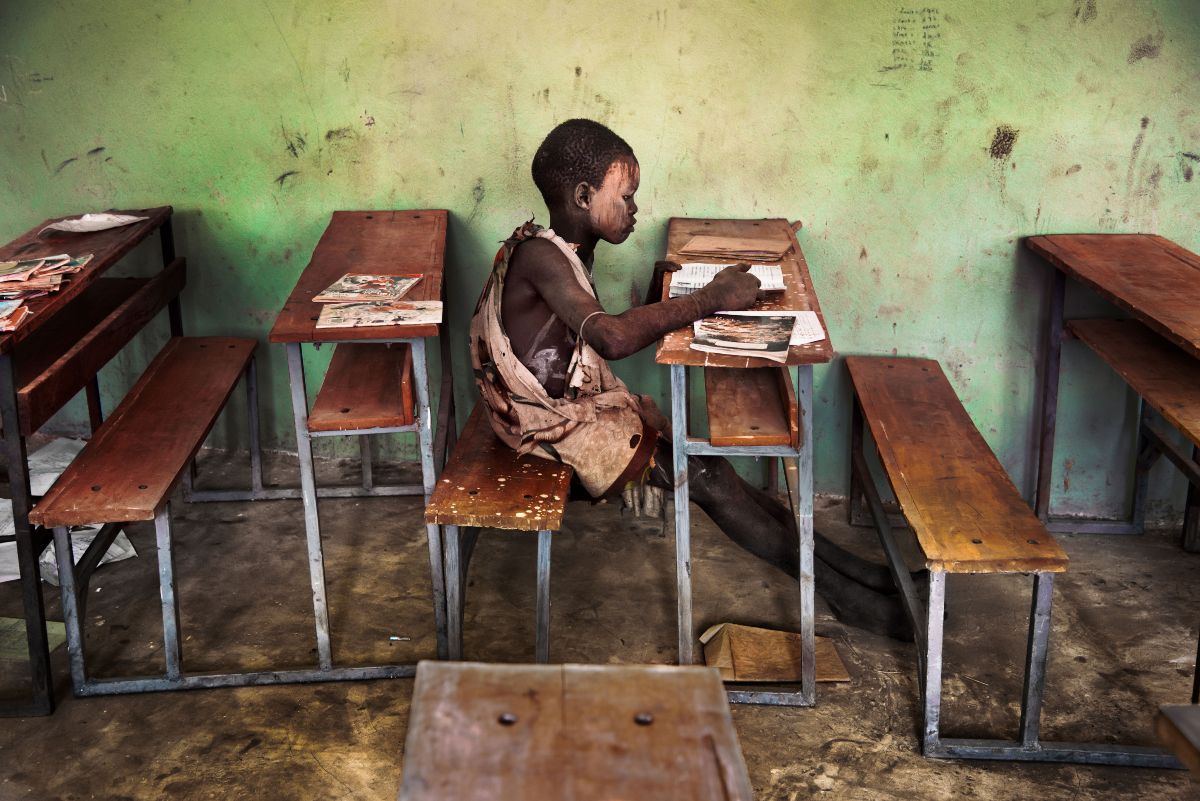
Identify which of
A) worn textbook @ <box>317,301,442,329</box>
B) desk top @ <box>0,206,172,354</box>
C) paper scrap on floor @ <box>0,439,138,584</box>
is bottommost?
paper scrap on floor @ <box>0,439,138,584</box>

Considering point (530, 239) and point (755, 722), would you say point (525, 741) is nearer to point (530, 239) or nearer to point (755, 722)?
point (755, 722)

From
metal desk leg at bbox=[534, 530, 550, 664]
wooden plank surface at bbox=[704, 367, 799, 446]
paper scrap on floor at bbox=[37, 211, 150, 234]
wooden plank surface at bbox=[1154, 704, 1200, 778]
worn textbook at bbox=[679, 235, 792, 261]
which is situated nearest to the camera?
wooden plank surface at bbox=[1154, 704, 1200, 778]

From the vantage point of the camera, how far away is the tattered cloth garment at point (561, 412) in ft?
10.4

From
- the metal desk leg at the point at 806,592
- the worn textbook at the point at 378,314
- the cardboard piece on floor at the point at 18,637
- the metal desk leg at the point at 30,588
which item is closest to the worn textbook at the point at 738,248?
the metal desk leg at the point at 806,592

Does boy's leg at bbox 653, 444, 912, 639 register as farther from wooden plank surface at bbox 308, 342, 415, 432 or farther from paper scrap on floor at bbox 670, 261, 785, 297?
wooden plank surface at bbox 308, 342, 415, 432

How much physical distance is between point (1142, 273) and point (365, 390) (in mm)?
2267

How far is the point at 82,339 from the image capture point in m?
3.38

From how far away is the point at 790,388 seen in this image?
3.11 m

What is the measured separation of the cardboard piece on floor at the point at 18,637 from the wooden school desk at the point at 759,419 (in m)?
1.81

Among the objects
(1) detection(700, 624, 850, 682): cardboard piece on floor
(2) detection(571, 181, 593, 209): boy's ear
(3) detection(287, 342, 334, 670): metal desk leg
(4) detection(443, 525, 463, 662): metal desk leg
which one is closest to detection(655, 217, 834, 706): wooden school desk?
(1) detection(700, 624, 850, 682): cardboard piece on floor

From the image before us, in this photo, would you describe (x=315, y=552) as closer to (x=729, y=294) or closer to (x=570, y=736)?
(x=729, y=294)

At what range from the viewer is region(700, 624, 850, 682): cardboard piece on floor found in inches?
126

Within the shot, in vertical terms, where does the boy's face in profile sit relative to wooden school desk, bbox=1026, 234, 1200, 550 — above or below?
above

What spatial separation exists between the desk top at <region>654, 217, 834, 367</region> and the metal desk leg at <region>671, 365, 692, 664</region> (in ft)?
0.26
